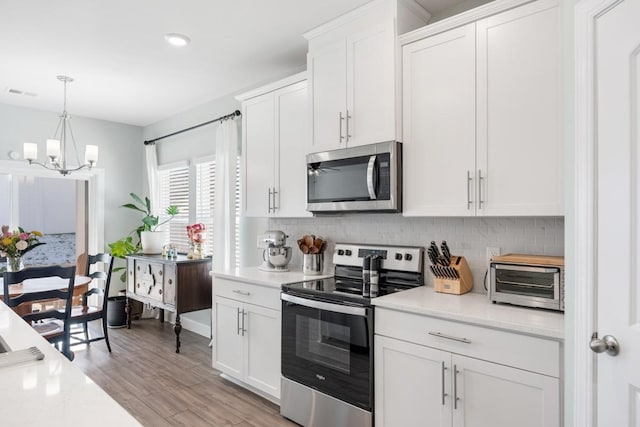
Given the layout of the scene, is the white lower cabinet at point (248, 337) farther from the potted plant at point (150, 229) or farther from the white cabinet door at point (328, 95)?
the potted plant at point (150, 229)

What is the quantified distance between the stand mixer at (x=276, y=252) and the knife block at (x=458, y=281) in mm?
1290

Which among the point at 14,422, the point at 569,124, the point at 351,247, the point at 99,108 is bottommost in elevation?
the point at 14,422

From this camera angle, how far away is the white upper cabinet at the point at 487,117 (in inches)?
75.6

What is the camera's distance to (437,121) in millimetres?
2307

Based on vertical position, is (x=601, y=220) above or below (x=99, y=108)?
below

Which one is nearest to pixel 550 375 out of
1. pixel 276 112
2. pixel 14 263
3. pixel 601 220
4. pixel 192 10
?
pixel 601 220

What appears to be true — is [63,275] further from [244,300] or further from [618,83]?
[618,83]

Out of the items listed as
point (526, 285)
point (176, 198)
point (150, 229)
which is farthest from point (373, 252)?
point (150, 229)

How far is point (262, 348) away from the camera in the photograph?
2.92 metres

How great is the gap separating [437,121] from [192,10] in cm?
169

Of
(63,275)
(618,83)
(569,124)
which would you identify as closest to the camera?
(618,83)

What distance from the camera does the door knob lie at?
1312 millimetres

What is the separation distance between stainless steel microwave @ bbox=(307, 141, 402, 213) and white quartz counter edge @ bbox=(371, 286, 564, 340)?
552mm

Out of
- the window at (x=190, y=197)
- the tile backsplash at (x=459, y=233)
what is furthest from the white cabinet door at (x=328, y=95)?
the window at (x=190, y=197)
